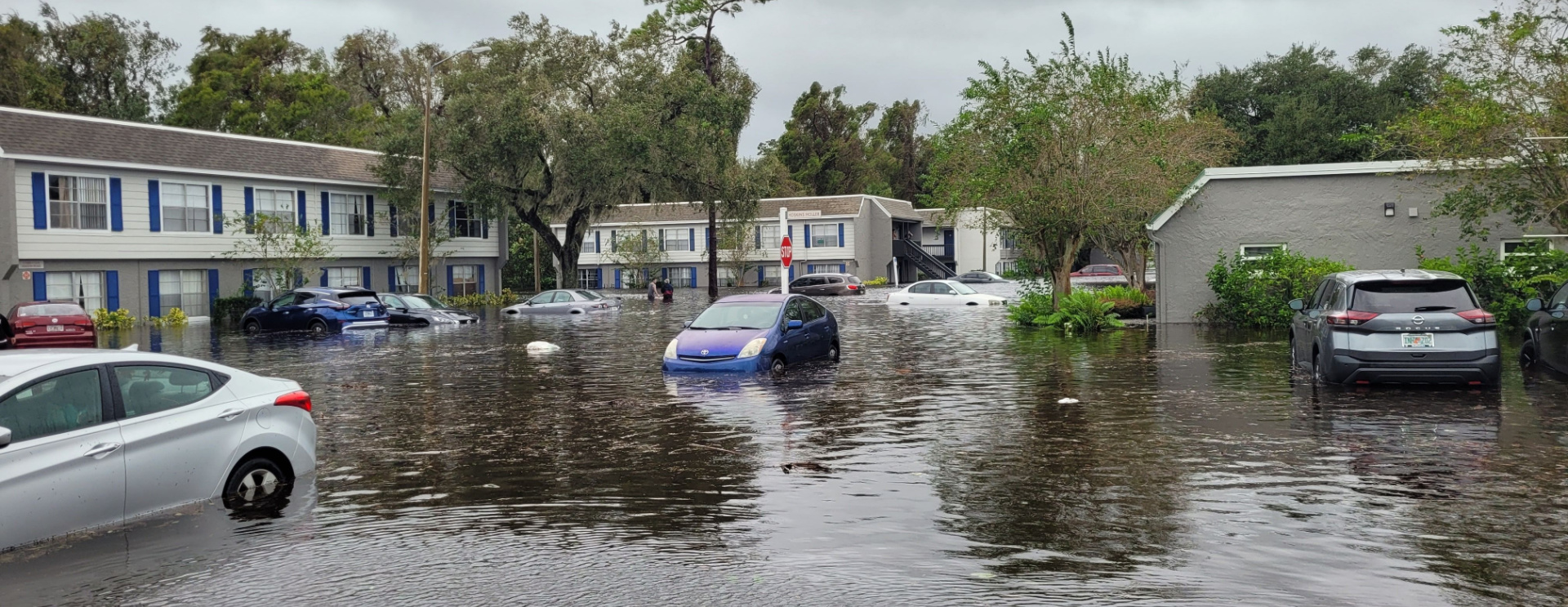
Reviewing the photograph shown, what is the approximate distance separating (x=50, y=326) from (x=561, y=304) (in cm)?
1991

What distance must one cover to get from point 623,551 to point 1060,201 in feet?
89.7

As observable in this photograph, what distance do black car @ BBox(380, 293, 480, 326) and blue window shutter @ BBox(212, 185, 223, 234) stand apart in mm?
9349

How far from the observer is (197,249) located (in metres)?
43.5

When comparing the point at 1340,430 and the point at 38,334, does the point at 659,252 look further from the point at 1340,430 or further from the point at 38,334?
the point at 1340,430

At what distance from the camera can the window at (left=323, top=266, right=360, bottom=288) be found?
4934 centimetres

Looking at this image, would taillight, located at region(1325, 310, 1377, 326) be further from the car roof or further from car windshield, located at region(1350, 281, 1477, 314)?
the car roof

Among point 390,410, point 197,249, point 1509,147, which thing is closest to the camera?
point 390,410

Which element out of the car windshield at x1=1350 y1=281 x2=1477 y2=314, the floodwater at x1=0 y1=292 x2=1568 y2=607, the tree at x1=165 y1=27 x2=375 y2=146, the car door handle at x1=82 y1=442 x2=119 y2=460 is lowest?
the floodwater at x1=0 y1=292 x2=1568 y2=607

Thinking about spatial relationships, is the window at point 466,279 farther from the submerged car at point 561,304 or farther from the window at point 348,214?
the submerged car at point 561,304

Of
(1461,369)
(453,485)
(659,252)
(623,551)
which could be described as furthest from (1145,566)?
(659,252)

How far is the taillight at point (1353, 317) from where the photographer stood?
1476cm

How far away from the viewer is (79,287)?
131 ft

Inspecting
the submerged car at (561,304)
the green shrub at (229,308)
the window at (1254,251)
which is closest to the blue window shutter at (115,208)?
the green shrub at (229,308)

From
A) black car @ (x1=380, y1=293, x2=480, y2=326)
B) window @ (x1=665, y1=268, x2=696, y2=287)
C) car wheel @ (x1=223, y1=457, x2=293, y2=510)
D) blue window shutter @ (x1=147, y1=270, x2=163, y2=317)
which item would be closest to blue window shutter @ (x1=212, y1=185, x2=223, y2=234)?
blue window shutter @ (x1=147, y1=270, x2=163, y2=317)
